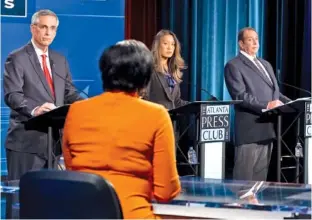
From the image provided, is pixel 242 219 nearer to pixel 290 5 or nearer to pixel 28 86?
pixel 28 86

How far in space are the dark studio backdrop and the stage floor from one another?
4777mm

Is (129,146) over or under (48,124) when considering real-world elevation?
over

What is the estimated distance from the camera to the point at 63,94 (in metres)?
5.20

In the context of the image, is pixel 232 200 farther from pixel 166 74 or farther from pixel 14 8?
pixel 14 8

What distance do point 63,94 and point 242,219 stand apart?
2.87 m

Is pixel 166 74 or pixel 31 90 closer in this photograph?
pixel 31 90

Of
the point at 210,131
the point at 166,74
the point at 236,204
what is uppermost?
the point at 166,74

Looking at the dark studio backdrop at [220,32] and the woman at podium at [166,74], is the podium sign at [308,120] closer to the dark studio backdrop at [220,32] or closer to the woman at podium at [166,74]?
A: the woman at podium at [166,74]

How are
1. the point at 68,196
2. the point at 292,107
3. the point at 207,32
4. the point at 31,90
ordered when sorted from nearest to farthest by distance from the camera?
the point at 68,196, the point at 31,90, the point at 292,107, the point at 207,32

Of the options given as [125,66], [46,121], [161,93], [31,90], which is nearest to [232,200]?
[125,66]

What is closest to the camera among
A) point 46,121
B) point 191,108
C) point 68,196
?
point 68,196

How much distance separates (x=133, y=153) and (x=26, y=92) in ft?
9.08

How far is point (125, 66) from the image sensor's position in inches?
97.5

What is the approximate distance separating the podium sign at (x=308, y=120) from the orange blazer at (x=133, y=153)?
3.51 metres
